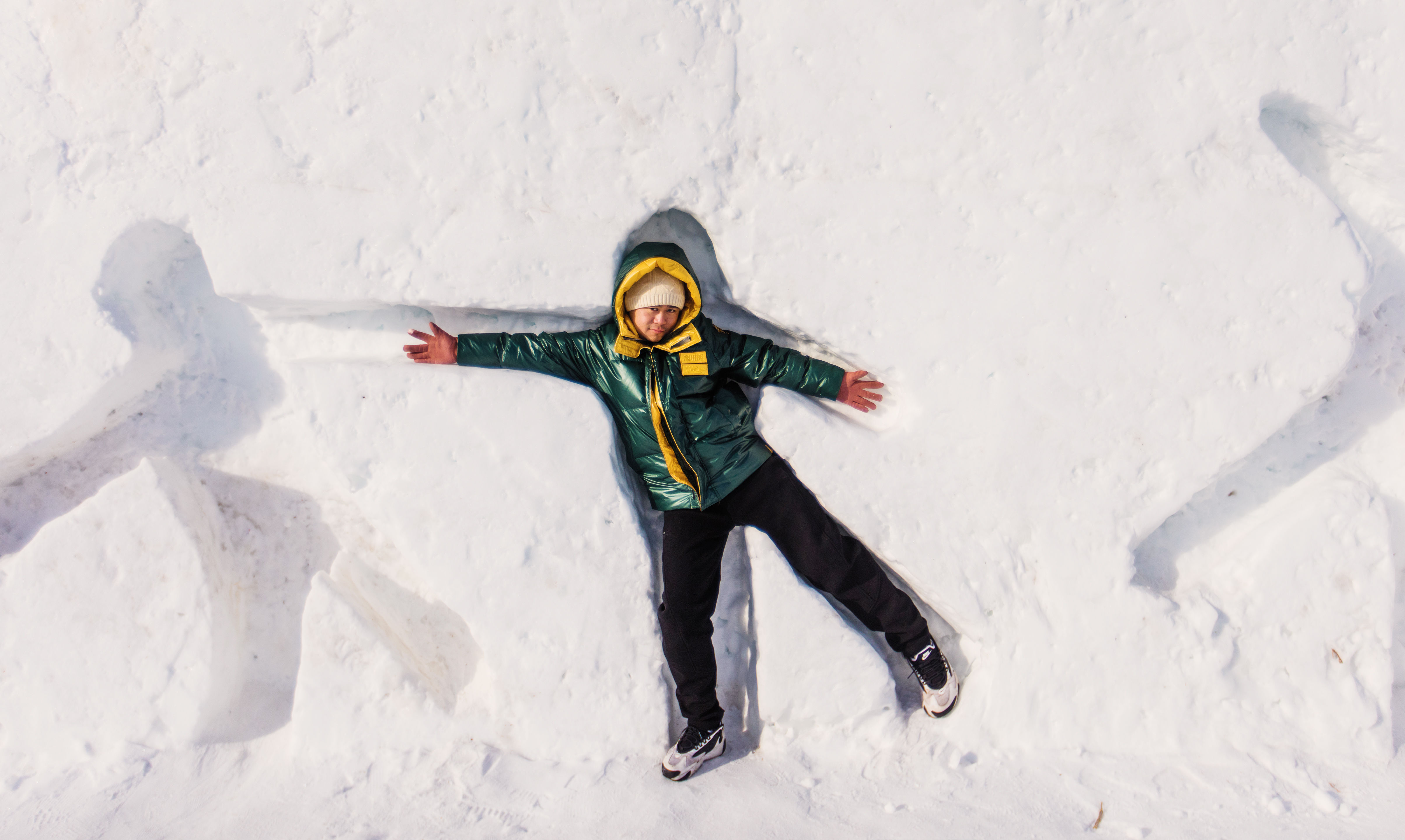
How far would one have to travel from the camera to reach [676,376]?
2.36 m

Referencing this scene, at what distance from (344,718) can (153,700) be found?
0.63m

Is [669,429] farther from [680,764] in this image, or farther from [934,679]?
[934,679]

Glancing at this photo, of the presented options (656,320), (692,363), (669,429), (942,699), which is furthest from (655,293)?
(942,699)

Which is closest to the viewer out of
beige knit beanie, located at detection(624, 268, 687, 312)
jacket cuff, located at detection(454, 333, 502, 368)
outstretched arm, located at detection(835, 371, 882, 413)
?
beige knit beanie, located at detection(624, 268, 687, 312)

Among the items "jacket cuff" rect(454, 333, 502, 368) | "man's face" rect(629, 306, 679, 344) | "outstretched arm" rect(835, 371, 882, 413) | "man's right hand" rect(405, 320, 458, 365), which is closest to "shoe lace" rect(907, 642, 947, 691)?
"outstretched arm" rect(835, 371, 882, 413)

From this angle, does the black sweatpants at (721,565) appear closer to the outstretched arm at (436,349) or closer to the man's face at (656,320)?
the man's face at (656,320)

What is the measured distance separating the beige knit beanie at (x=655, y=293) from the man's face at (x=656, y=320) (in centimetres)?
1

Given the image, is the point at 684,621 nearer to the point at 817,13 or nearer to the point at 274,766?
the point at 274,766

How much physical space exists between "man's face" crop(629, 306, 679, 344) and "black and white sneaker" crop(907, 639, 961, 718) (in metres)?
1.33

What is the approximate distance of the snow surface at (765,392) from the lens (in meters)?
2.41

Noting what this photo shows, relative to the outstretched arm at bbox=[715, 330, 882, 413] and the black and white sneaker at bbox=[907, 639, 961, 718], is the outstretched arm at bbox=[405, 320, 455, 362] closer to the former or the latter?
the outstretched arm at bbox=[715, 330, 882, 413]

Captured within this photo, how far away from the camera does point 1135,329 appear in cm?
247

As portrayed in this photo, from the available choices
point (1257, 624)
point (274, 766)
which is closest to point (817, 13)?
point (1257, 624)

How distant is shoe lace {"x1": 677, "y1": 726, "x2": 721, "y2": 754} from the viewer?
8.10 feet
